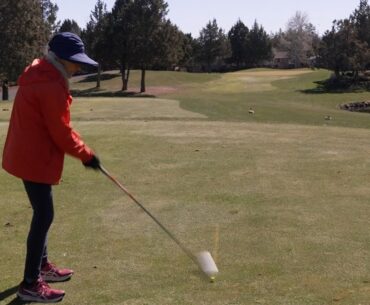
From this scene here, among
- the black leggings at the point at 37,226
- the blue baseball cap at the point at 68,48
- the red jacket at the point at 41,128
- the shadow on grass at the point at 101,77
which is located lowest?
the shadow on grass at the point at 101,77

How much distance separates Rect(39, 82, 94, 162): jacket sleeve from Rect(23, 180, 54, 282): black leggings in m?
0.44

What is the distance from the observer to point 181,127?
61.4ft

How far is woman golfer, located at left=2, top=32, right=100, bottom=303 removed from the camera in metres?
4.66

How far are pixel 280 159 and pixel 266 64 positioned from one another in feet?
364

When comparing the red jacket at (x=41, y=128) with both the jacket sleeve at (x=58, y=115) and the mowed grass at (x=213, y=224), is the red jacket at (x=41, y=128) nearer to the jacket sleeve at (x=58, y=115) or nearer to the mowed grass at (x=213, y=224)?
the jacket sleeve at (x=58, y=115)

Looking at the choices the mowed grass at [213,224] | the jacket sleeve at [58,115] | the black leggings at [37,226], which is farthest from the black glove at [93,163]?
the mowed grass at [213,224]

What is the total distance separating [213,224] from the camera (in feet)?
23.6

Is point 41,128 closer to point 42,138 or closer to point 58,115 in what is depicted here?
point 42,138

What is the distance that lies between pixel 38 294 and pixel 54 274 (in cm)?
46

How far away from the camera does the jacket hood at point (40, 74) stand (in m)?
4.67

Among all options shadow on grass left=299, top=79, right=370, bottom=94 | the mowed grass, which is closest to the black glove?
the mowed grass

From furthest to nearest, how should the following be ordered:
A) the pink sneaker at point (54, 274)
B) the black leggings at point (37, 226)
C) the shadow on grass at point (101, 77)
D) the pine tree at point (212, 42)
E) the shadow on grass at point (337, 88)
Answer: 1. the pine tree at point (212, 42)
2. the shadow on grass at point (101, 77)
3. the shadow on grass at point (337, 88)
4. the pink sneaker at point (54, 274)
5. the black leggings at point (37, 226)

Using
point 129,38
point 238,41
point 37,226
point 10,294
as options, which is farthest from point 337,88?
point 10,294

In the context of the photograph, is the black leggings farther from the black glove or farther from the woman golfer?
the black glove
